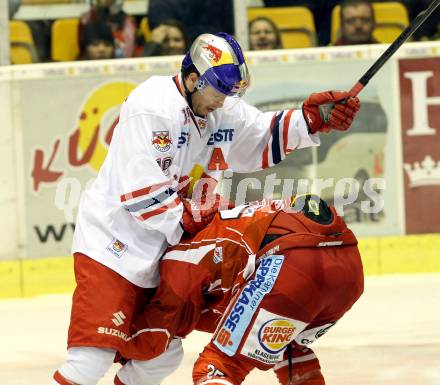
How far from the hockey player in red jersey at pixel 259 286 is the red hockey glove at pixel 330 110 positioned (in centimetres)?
42

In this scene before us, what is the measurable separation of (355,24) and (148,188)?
373 cm

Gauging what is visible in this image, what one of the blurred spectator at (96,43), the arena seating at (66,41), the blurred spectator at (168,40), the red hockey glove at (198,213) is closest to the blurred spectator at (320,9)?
the blurred spectator at (168,40)

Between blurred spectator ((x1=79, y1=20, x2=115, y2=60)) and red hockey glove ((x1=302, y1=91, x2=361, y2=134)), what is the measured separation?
3.06 metres

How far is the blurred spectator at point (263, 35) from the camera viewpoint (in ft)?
23.7

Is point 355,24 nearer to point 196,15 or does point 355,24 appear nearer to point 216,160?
point 196,15

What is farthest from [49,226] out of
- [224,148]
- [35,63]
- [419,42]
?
[224,148]

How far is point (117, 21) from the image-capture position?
7246 mm

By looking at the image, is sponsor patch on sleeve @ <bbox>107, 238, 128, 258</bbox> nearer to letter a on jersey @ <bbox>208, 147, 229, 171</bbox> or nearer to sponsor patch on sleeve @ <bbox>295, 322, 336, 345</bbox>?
letter a on jersey @ <bbox>208, 147, 229, 171</bbox>

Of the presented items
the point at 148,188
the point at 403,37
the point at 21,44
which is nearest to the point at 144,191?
the point at 148,188

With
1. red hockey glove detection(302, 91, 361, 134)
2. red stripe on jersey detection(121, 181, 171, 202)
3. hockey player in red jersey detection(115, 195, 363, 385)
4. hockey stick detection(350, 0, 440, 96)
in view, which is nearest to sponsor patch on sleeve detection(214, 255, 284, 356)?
hockey player in red jersey detection(115, 195, 363, 385)

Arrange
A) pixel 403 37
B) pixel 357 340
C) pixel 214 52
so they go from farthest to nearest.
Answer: pixel 357 340
pixel 403 37
pixel 214 52

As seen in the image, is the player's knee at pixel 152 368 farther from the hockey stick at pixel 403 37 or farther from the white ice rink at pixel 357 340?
the hockey stick at pixel 403 37

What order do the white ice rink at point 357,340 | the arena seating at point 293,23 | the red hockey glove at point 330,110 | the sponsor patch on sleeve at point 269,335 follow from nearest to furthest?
the sponsor patch on sleeve at point 269,335, the red hockey glove at point 330,110, the white ice rink at point 357,340, the arena seating at point 293,23

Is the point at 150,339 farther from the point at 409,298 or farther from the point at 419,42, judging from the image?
the point at 419,42
